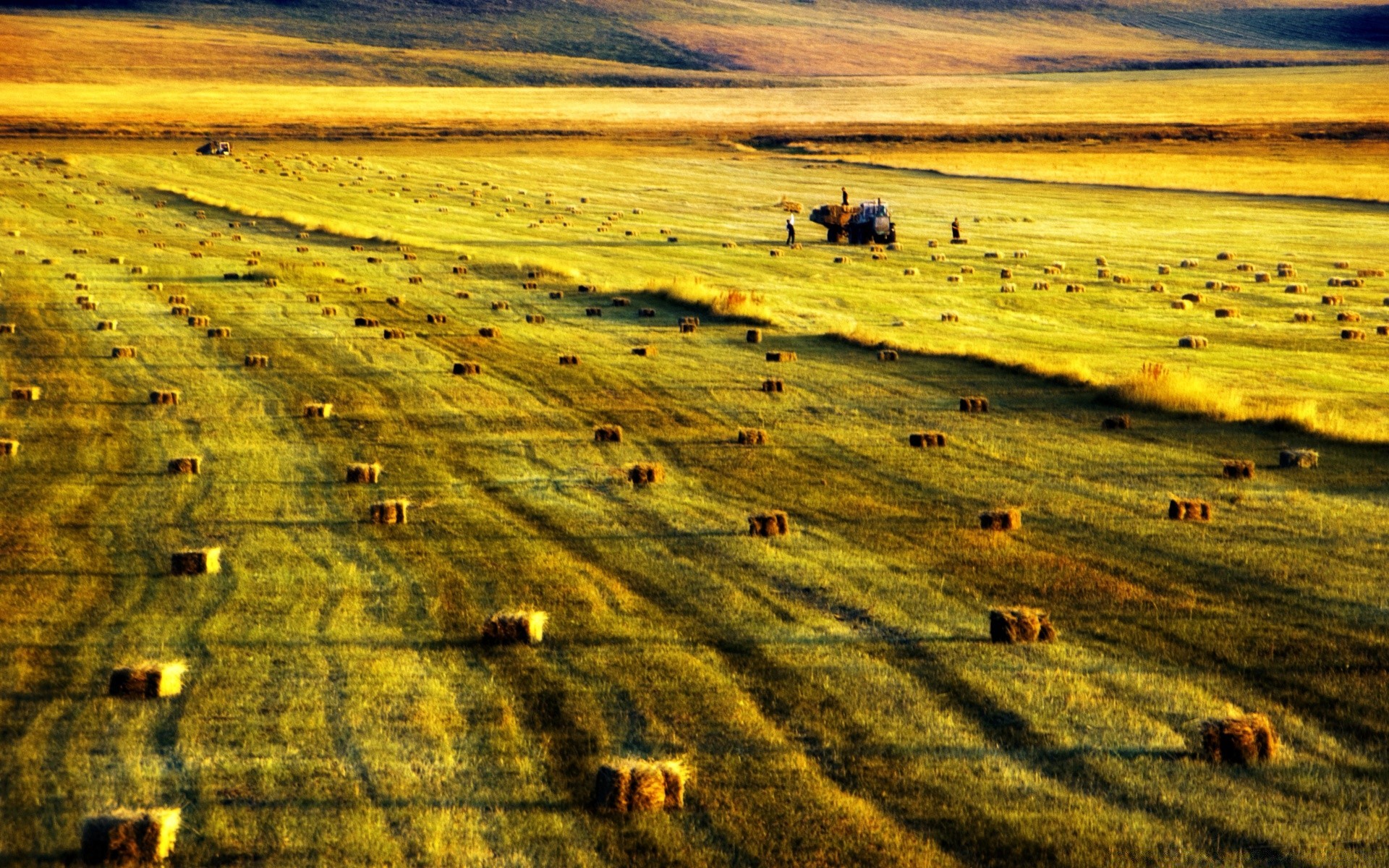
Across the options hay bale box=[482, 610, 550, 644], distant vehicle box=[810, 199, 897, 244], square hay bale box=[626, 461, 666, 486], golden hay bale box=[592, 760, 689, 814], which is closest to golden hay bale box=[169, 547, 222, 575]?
hay bale box=[482, 610, 550, 644]

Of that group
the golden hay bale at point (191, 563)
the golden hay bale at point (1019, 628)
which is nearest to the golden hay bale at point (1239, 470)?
the golden hay bale at point (1019, 628)

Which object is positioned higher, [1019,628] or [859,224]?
[1019,628]

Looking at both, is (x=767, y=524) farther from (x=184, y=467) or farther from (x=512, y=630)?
(x=184, y=467)

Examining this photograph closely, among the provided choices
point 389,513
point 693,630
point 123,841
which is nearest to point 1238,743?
point 693,630

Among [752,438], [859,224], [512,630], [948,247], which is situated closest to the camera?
[512,630]

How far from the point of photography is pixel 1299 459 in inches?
878

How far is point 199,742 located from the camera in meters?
11.3

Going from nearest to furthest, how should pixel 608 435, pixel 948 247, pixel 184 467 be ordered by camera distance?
1. pixel 184 467
2. pixel 608 435
3. pixel 948 247

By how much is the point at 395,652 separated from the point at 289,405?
1497 centimetres

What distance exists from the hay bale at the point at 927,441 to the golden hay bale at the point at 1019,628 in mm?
10041

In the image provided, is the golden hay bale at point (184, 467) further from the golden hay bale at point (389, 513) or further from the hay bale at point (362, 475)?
the golden hay bale at point (389, 513)

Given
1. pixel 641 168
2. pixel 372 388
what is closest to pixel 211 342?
pixel 372 388

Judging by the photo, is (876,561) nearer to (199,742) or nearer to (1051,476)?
(1051,476)

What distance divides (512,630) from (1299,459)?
12.8 m
